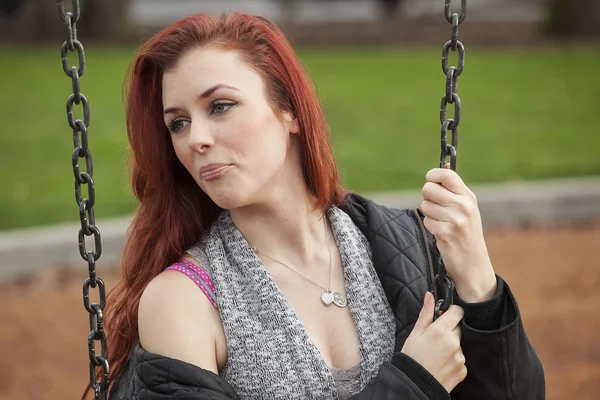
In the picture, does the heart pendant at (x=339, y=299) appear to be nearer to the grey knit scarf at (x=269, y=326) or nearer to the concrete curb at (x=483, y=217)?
the grey knit scarf at (x=269, y=326)

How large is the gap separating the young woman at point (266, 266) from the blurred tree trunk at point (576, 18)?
52.3ft

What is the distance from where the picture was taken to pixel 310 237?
2615mm

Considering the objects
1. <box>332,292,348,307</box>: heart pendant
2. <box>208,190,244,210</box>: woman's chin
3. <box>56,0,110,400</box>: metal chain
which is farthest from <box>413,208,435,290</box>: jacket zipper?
<box>56,0,110,400</box>: metal chain

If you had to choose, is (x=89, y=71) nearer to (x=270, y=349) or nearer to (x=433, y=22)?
(x=433, y=22)

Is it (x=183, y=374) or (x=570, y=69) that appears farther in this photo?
(x=570, y=69)

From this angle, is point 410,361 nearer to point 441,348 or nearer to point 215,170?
point 441,348

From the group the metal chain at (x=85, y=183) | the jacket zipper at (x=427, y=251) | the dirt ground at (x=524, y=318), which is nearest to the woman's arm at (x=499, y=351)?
the jacket zipper at (x=427, y=251)

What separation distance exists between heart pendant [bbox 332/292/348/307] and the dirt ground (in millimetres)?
2564

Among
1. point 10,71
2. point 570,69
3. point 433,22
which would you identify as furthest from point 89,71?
point 433,22

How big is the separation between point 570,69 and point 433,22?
272 inches

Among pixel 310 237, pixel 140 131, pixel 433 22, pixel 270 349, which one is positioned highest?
pixel 140 131

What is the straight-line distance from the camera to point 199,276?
2.39 m

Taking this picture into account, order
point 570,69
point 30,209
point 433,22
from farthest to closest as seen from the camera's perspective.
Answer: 1. point 433,22
2. point 570,69
3. point 30,209

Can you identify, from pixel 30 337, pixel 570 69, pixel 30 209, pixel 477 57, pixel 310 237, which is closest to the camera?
pixel 310 237
